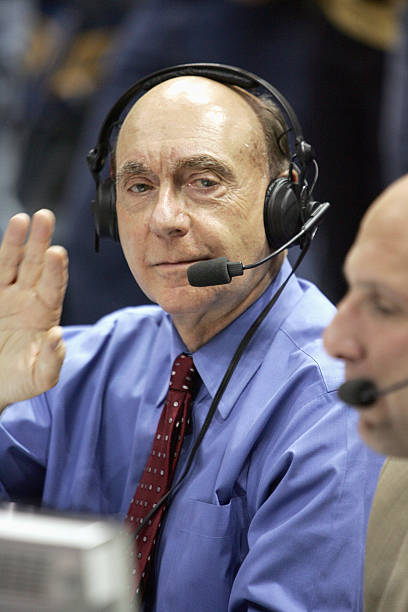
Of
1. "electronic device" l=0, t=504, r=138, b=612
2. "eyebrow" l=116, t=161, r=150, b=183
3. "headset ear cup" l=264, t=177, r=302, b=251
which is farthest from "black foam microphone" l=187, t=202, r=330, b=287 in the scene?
"electronic device" l=0, t=504, r=138, b=612

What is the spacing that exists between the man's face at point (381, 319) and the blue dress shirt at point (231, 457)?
0.25 metres

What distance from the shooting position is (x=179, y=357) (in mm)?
1378

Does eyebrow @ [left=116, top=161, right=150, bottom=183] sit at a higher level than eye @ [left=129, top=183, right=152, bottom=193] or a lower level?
higher

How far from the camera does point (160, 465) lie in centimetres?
128

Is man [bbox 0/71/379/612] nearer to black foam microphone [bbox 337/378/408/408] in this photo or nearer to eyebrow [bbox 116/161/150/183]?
eyebrow [bbox 116/161/150/183]

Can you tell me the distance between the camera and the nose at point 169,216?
1.27 m

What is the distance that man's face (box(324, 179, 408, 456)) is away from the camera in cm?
83

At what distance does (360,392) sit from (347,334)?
0.06 meters

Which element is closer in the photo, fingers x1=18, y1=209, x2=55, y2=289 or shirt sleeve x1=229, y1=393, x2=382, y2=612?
shirt sleeve x1=229, y1=393, x2=382, y2=612

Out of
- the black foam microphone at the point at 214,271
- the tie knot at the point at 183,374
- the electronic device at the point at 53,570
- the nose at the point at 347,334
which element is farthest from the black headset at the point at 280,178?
the electronic device at the point at 53,570

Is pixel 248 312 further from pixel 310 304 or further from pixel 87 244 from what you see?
pixel 87 244

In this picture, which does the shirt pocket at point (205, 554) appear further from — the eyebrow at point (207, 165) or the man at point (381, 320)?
the eyebrow at point (207, 165)

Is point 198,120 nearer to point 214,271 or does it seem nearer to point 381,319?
point 214,271

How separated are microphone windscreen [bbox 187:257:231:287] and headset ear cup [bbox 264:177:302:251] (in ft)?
0.44
